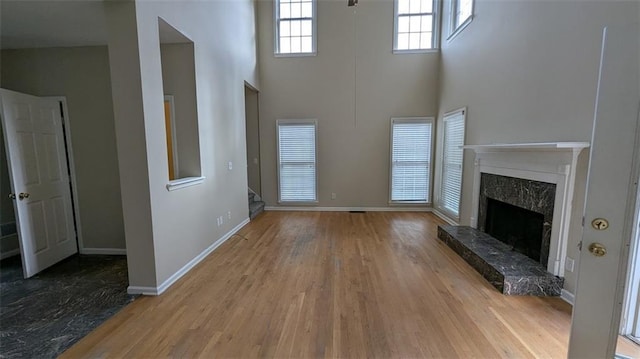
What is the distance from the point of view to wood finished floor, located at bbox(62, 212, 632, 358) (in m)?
1.83

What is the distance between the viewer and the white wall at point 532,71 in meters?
2.23

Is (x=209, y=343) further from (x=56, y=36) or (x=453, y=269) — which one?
(x=56, y=36)

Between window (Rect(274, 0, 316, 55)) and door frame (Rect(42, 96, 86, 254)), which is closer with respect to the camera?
door frame (Rect(42, 96, 86, 254))

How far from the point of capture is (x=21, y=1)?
216cm

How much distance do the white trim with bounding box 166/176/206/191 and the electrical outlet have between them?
13.0ft

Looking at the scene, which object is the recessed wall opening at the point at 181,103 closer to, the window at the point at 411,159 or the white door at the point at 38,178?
the white door at the point at 38,178

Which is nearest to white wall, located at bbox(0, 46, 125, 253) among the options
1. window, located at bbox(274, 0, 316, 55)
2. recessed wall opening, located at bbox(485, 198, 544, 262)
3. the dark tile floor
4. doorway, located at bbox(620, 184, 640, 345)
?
the dark tile floor

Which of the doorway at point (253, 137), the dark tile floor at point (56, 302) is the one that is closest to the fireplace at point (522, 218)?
the dark tile floor at point (56, 302)

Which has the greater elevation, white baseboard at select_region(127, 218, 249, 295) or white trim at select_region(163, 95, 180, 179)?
white trim at select_region(163, 95, 180, 179)

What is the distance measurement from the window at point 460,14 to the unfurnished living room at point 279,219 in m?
0.09

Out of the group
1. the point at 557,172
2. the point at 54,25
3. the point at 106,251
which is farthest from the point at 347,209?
the point at 54,25

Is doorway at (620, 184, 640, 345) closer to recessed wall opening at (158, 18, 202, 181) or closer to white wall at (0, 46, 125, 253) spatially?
recessed wall opening at (158, 18, 202, 181)

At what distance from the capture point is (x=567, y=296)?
7.94 ft

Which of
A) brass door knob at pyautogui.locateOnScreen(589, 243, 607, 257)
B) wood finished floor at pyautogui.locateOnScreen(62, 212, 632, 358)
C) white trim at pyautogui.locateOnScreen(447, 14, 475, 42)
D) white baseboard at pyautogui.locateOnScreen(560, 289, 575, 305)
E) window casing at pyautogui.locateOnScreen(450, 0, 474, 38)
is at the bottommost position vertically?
wood finished floor at pyautogui.locateOnScreen(62, 212, 632, 358)
